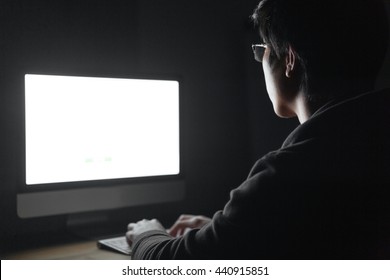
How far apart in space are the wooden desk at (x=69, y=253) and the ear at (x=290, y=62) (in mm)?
467

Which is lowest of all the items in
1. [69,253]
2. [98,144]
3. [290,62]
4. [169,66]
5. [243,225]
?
[69,253]

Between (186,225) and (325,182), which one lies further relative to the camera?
(186,225)

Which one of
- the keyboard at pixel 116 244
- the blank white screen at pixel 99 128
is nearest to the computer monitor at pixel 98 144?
the blank white screen at pixel 99 128

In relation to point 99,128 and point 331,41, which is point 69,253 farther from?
point 331,41

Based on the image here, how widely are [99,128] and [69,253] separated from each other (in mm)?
294

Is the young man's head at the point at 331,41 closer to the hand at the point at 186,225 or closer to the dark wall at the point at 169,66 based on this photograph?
the hand at the point at 186,225

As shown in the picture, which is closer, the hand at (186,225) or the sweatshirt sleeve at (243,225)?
the sweatshirt sleeve at (243,225)

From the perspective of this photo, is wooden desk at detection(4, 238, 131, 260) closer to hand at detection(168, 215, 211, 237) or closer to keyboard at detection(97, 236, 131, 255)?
keyboard at detection(97, 236, 131, 255)

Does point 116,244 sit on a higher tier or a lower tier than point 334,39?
lower

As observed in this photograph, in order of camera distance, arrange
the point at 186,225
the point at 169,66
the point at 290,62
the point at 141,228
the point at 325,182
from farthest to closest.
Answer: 1. the point at 169,66
2. the point at 186,225
3. the point at 141,228
4. the point at 290,62
5. the point at 325,182

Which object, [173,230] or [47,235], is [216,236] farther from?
[47,235]

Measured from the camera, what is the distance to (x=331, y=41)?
Answer: 681 millimetres

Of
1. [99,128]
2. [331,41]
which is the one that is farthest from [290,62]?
[99,128]

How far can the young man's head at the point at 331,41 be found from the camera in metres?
0.68
